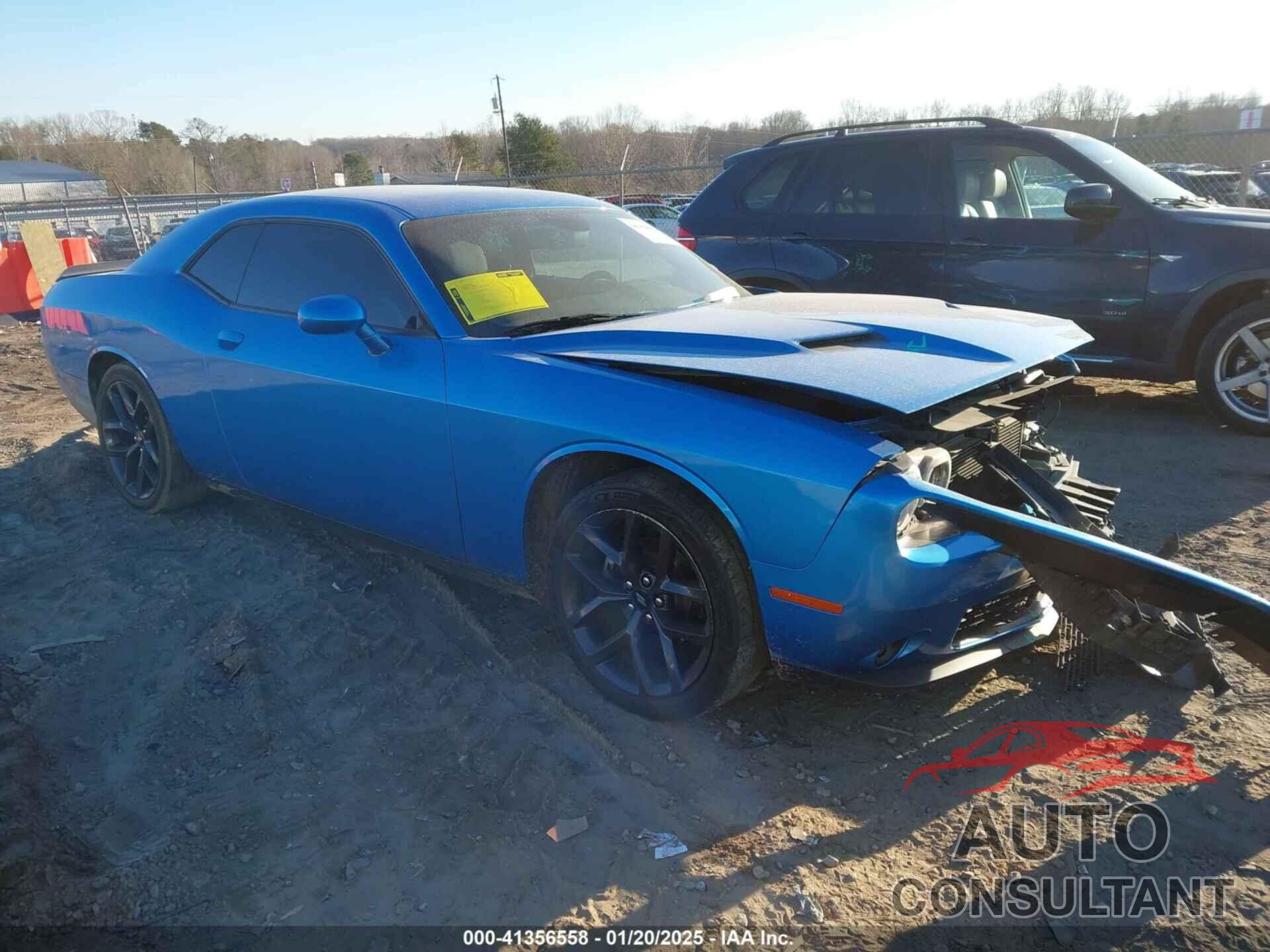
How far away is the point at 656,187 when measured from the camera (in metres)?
34.8

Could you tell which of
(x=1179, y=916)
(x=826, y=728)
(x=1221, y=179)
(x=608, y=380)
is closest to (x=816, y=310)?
(x=608, y=380)

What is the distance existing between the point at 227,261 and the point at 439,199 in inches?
45.1

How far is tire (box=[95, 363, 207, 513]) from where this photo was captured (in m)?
4.54

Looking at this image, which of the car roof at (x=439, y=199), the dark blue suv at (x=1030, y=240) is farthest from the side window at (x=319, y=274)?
the dark blue suv at (x=1030, y=240)

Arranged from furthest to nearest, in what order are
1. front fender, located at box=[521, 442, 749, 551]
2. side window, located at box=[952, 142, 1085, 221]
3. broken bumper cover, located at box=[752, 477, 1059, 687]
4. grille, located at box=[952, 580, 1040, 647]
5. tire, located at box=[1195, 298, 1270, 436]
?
side window, located at box=[952, 142, 1085, 221] → tire, located at box=[1195, 298, 1270, 436] → grille, located at box=[952, 580, 1040, 647] → front fender, located at box=[521, 442, 749, 551] → broken bumper cover, located at box=[752, 477, 1059, 687]

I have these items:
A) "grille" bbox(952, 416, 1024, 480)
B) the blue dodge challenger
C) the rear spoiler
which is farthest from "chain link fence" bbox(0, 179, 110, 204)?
"grille" bbox(952, 416, 1024, 480)

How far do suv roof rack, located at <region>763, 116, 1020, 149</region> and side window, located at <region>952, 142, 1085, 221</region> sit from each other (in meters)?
0.13

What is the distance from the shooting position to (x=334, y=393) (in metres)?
3.50

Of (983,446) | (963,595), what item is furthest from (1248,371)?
(963,595)

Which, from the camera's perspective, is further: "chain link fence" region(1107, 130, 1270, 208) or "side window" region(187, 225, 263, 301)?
"chain link fence" region(1107, 130, 1270, 208)

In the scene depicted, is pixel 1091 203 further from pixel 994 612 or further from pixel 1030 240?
pixel 994 612

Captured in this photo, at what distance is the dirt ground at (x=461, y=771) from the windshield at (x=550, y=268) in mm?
1094

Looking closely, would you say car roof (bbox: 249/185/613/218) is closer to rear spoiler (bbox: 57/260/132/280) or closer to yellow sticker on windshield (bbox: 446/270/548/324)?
yellow sticker on windshield (bbox: 446/270/548/324)

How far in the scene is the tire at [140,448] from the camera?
454 centimetres
